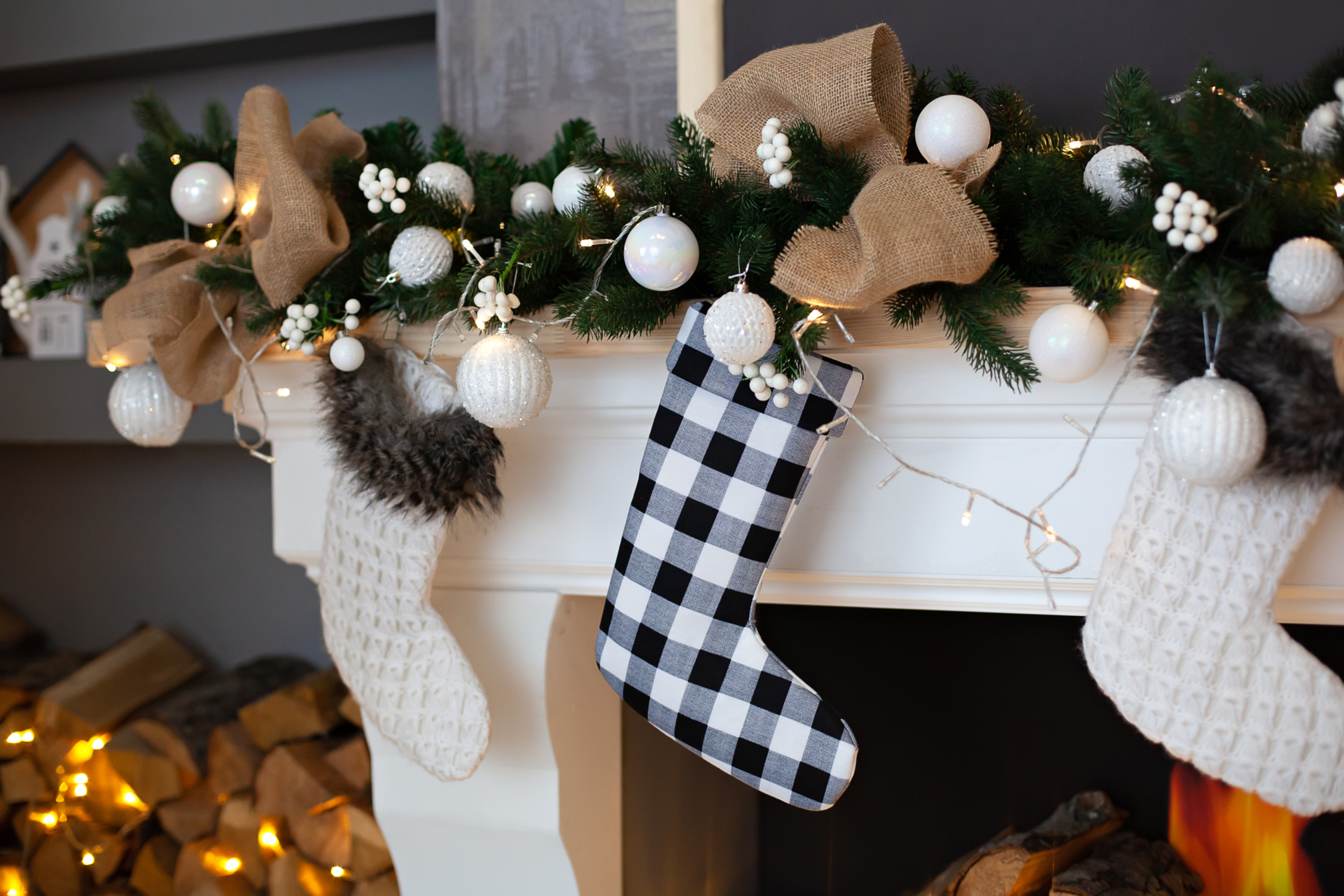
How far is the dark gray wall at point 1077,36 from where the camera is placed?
910mm

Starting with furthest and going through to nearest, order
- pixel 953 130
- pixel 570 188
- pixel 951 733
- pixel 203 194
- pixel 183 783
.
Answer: pixel 183 783 → pixel 951 733 → pixel 203 194 → pixel 570 188 → pixel 953 130

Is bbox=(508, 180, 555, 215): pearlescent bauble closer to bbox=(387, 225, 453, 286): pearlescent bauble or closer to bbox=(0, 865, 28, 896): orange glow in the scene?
bbox=(387, 225, 453, 286): pearlescent bauble

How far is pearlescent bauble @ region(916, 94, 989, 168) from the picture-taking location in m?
0.71

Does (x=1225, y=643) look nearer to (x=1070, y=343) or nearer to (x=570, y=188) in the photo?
(x=1070, y=343)

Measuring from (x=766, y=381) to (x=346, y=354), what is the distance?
419mm

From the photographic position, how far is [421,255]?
0.83 meters

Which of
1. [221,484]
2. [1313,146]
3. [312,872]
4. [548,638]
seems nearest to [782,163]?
[1313,146]

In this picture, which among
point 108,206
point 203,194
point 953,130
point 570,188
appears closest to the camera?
point 953,130

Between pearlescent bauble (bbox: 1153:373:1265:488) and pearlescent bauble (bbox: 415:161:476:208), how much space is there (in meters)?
0.66

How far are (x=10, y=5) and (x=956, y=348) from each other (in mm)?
1780

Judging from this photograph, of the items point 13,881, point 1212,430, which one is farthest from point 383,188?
point 13,881

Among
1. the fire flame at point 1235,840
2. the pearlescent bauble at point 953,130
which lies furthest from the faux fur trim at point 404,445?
the fire flame at point 1235,840

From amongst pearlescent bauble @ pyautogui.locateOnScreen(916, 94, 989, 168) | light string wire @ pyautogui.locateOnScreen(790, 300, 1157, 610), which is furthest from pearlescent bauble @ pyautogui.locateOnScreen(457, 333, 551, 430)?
pearlescent bauble @ pyautogui.locateOnScreen(916, 94, 989, 168)

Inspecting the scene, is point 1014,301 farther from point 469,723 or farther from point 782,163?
point 469,723
